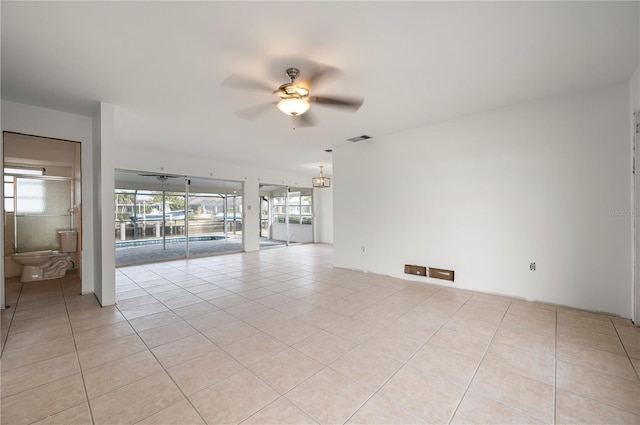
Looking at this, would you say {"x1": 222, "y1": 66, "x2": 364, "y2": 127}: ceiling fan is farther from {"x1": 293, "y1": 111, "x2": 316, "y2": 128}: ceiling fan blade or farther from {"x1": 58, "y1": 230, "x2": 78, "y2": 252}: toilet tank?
{"x1": 58, "y1": 230, "x2": 78, "y2": 252}: toilet tank

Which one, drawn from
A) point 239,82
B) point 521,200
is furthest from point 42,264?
point 521,200

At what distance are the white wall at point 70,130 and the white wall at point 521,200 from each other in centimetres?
492

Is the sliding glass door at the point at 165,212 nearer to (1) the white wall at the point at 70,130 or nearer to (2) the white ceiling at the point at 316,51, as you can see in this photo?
(1) the white wall at the point at 70,130

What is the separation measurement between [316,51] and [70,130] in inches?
161

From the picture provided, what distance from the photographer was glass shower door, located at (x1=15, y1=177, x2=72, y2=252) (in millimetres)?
4977

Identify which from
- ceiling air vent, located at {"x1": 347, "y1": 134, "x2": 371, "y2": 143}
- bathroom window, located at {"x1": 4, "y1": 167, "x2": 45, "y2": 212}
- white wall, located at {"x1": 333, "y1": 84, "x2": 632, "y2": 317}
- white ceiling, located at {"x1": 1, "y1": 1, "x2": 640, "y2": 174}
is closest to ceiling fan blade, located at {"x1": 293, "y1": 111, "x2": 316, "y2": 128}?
white ceiling, located at {"x1": 1, "y1": 1, "x2": 640, "y2": 174}

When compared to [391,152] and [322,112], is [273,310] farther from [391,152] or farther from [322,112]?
[391,152]

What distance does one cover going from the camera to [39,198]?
16.7ft

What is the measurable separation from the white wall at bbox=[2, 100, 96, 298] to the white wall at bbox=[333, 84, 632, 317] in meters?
4.92

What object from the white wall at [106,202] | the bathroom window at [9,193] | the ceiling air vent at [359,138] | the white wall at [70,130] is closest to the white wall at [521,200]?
the ceiling air vent at [359,138]

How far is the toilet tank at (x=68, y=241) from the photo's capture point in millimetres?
5125

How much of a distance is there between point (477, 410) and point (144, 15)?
3.63 meters

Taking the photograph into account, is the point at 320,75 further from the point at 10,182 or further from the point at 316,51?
the point at 10,182

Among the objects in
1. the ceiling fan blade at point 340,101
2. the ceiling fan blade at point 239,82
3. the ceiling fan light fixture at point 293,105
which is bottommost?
the ceiling fan light fixture at point 293,105
